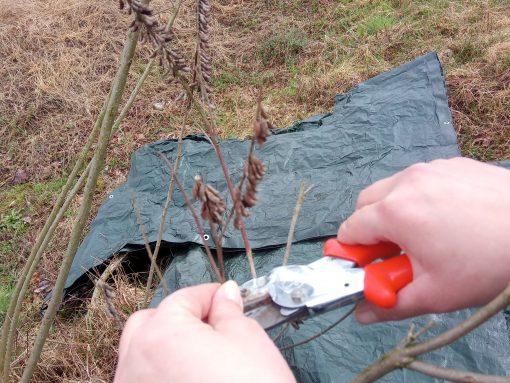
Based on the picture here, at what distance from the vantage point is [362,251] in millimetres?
951

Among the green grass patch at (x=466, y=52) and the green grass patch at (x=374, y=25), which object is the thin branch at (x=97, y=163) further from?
the green grass patch at (x=374, y=25)

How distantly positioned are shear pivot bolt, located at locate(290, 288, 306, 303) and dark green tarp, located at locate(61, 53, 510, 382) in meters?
0.70

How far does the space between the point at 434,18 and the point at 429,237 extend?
363 cm

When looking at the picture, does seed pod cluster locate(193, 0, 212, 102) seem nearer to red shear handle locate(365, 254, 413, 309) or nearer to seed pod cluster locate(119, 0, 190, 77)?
seed pod cluster locate(119, 0, 190, 77)

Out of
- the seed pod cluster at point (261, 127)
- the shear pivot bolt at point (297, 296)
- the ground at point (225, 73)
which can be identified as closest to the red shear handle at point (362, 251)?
the shear pivot bolt at point (297, 296)

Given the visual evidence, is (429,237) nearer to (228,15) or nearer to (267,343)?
(267,343)

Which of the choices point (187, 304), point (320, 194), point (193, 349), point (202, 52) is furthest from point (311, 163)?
point (193, 349)

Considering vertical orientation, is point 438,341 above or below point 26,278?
above

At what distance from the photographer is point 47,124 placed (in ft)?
12.8

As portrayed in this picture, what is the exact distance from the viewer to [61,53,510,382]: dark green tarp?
5.07 feet

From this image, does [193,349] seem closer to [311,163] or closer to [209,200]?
[209,200]

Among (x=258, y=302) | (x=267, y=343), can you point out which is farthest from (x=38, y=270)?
(x=267, y=343)

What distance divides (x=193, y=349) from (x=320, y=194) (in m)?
1.69

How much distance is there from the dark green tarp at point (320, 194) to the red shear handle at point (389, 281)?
0.69 meters
